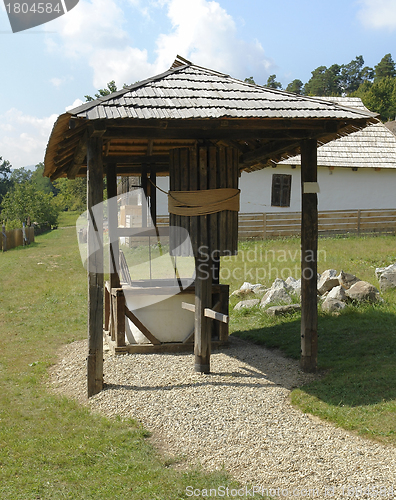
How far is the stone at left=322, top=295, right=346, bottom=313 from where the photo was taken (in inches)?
322

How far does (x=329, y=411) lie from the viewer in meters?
4.56

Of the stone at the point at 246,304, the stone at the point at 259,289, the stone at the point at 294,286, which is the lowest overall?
the stone at the point at 246,304

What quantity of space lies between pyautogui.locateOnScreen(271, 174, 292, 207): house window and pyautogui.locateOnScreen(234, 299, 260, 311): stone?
1096cm

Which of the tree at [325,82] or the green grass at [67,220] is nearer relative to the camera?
the green grass at [67,220]

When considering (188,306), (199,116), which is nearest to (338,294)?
(188,306)

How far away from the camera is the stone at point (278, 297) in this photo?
29.7ft

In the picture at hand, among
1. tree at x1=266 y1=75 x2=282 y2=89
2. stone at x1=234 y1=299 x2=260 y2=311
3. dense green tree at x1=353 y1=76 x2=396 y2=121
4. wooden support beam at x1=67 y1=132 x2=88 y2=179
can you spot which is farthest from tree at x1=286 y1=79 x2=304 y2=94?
wooden support beam at x1=67 y1=132 x2=88 y2=179

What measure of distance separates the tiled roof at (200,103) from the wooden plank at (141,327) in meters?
2.91

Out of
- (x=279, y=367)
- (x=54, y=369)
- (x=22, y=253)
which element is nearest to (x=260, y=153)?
(x=279, y=367)

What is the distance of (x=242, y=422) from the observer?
438 centimetres

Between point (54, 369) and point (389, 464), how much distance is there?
14.6 feet

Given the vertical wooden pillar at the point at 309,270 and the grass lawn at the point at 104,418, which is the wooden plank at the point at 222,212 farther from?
the grass lawn at the point at 104,418

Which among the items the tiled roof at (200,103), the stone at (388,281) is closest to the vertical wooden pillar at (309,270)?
the tiled roof at (200,103)

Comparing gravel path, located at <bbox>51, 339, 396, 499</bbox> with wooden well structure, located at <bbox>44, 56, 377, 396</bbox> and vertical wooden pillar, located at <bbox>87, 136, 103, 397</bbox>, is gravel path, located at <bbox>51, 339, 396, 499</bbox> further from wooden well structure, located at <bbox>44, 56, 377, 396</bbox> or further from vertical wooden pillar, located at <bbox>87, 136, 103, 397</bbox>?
wooden well structure, located at <bbox>44, 56, 377, 396</bbox>
